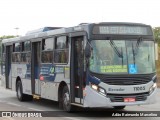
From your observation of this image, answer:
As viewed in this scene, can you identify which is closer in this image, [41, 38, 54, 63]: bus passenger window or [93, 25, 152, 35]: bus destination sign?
[93, 25, 152, 35]: bus destination sign

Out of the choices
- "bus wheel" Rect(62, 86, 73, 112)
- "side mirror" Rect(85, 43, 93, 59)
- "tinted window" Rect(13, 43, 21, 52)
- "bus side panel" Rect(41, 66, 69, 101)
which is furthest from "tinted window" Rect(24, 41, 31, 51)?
"side mirror" Rect(85, 43, 93, 59)

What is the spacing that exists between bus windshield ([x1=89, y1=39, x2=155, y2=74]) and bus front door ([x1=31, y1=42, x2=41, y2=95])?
518cm

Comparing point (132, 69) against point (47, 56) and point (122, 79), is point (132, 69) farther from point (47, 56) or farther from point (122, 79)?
point (47, 56)

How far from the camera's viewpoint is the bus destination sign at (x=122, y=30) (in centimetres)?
1389

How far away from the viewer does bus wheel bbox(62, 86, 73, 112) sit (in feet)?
49.4

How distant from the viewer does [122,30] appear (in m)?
14.1

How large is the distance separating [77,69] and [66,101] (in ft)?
4.35

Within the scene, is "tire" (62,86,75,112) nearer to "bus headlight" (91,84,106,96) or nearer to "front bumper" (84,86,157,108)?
"front bumper" (84,86,157,108)

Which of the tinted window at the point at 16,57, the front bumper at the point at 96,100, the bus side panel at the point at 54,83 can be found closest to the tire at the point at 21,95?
the tinted window at the point at 16,57

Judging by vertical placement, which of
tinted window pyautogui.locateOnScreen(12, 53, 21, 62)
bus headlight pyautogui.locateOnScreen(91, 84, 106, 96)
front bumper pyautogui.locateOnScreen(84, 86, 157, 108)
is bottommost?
front bumper pyautogui.locateOnScreen(84, 86, 157, 108)

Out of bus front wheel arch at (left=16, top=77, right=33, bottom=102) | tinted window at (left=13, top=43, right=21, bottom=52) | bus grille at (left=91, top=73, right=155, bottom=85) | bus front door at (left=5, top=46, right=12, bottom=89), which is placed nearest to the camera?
bus grille at (left=91, top=73, right=155, bottom=85)

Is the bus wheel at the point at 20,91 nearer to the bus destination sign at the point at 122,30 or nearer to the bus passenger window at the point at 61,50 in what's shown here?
the bus passenger window at the point at 61,50

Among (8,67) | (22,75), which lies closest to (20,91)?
(22,75)

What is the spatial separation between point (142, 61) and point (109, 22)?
1542 mm
